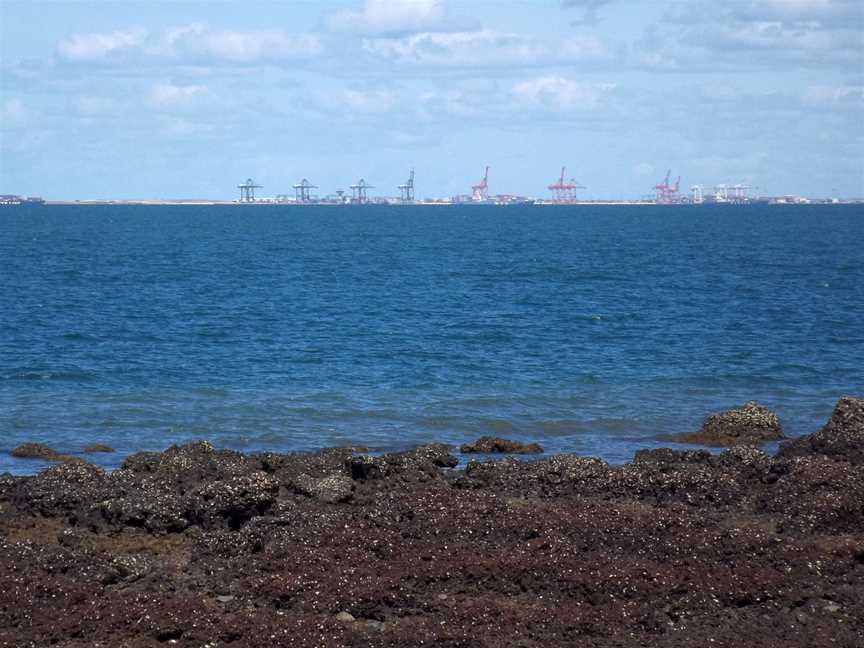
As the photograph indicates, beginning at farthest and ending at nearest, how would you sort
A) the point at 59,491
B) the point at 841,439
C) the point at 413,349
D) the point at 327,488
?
1. the point at 413,349
2. the point at 841,439
3. the point at 327,488
4. the point at 59,491

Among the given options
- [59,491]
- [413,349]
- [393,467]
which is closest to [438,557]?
[393,467]

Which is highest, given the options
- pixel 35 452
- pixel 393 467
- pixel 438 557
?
pixel 438 557

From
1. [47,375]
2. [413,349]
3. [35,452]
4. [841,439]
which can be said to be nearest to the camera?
[841,439]

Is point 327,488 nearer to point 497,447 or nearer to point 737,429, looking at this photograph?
point 497,447

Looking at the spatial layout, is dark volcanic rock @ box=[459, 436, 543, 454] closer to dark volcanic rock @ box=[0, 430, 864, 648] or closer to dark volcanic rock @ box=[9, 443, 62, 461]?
dark volcanic rock @ box=[0, 430, 864, 648]

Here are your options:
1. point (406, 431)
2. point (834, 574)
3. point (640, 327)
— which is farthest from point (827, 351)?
point (834, 574)

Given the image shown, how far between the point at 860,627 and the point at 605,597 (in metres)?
3.35

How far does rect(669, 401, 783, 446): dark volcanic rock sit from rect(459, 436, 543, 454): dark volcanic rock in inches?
181

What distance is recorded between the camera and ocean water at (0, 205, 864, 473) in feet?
105

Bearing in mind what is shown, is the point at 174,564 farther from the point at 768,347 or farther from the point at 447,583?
the point at 768,347

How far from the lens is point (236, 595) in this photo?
1515 centimetres

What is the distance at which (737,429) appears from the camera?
29.6 m

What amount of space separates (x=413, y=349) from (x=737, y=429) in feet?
68.6

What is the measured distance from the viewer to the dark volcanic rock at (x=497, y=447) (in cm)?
2766
